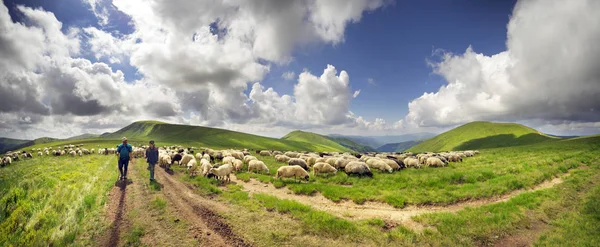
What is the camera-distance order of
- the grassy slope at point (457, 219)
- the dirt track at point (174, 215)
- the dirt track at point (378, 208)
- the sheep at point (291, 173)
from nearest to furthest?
the dirt track at point (174, 215) → the grassy slope at point (457, 219) → the dirt track at point (378, 208) → the sheep at point (291, 173)

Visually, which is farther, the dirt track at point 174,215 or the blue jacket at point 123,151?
the blue jacket at point 123,151

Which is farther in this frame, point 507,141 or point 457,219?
point 507,141

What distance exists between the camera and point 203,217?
1095 cm

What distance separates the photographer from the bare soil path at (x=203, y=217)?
8750 mm

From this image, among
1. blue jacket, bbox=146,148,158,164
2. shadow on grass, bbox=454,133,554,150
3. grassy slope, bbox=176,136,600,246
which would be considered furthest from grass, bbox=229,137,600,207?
shadow on grass, bbox=454,133,554,150

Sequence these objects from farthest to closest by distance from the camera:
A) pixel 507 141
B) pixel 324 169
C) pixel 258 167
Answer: pixel 507 141, pixel 258 167, pixel 324 169

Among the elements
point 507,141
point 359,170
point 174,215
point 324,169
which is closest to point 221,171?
point 174,215

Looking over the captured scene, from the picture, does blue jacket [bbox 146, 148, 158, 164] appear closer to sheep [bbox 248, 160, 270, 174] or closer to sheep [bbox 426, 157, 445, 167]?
sheep [bbox 248, 160, 270, 174]

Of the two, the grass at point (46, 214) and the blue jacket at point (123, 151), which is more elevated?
the blue jacket at point (123, 151)

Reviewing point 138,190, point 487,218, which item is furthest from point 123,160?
point 487,218

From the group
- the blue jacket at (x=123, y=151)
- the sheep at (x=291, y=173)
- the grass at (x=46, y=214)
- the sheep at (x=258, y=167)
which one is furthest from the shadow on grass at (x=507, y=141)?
the grass at (x=46, y=214)

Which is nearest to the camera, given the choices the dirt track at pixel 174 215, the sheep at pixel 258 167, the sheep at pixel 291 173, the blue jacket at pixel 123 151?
the dirt track at pixel 174 215

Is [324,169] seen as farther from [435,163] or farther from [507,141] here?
[507,141]

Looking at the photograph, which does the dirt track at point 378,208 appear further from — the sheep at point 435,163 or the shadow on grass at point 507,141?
the shadow on grass at point 507,141
